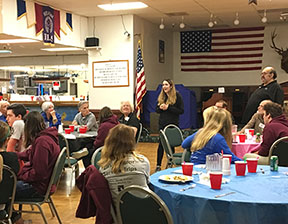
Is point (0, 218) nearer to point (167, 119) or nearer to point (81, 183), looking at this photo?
point (81, 183)

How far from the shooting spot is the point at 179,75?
13711 millimetres

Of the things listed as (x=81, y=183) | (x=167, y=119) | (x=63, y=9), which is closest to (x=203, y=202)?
(x=81, y=183)

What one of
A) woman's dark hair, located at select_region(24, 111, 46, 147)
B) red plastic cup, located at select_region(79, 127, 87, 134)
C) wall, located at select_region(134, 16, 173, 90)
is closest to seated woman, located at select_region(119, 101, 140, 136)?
→ red plastic cup, located at select_region(79, 127, 87, 134)

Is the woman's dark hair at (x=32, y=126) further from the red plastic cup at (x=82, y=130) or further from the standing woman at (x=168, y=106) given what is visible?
the standing woman at (x=168, y=106)

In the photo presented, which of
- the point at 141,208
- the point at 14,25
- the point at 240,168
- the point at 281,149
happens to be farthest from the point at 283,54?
the point at 141,208

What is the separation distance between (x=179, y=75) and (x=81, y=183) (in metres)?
11.0

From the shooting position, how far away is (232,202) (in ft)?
8.36

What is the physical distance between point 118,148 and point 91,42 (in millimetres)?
7695

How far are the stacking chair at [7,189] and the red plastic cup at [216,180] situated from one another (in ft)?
5.20

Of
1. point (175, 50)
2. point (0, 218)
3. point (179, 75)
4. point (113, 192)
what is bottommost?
point (0, 218)

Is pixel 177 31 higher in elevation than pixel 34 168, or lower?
higher

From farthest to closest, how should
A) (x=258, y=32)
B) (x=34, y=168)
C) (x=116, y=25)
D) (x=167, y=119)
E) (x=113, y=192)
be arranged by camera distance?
(x=258, y=32), (x=116, y=25), (x=167, y=119), (x=34, y=168), (x=113, y=192)

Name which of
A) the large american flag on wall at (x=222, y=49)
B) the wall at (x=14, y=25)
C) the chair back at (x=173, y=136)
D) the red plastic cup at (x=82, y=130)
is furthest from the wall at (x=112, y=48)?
the chair back at (x=173, y=136)

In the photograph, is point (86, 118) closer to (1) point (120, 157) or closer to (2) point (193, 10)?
(1) point (120, 157)
